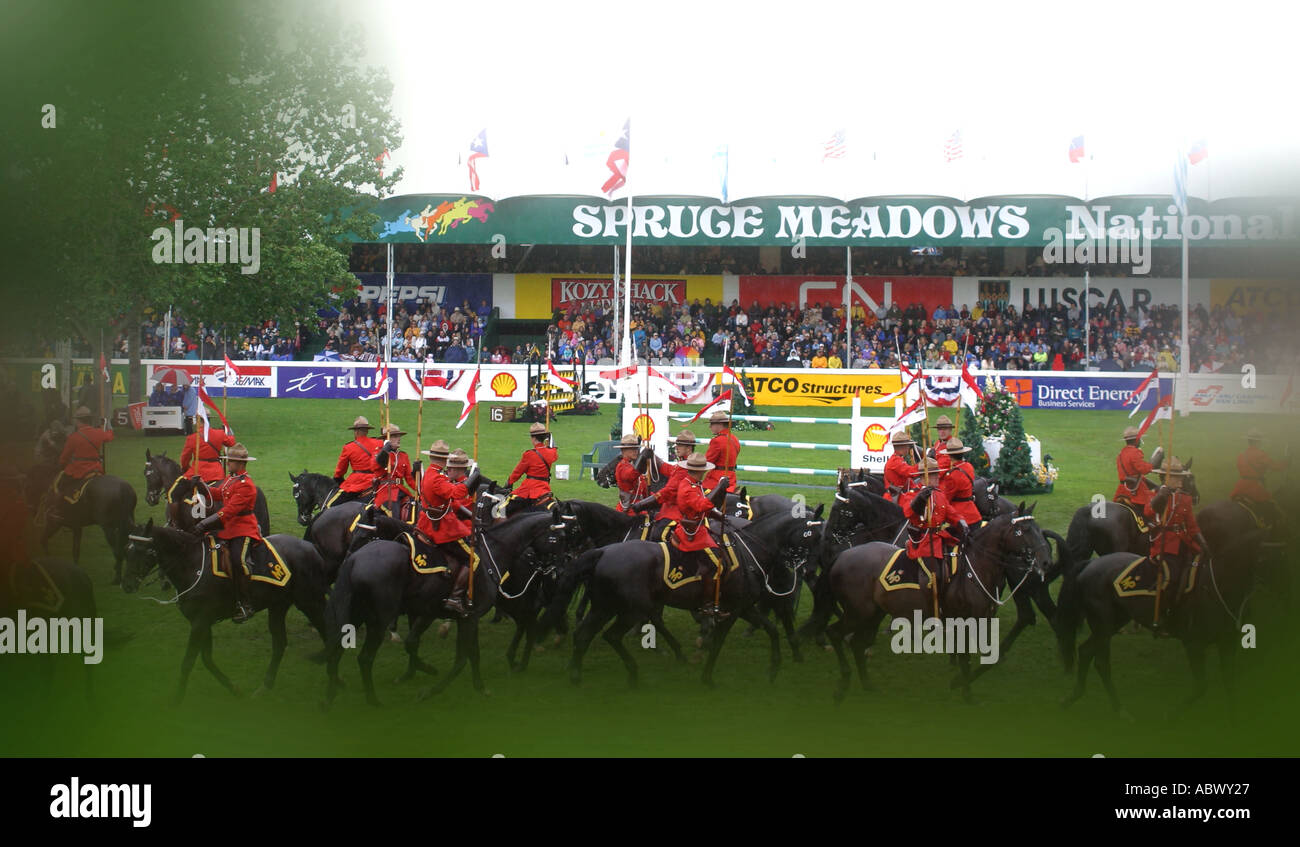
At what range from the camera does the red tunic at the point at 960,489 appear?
12.7 m

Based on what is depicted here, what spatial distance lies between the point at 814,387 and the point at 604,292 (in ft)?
53.4

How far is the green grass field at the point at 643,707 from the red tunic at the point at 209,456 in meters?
1.76

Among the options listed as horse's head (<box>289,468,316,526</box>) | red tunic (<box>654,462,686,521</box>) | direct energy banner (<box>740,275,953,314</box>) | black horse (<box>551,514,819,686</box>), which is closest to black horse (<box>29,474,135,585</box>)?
horse's head (<box>289,468,316,526</box>)

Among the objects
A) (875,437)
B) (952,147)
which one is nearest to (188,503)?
(875,437)

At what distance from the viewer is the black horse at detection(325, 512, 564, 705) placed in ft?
37.6

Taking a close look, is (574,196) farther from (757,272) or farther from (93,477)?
(93,477)

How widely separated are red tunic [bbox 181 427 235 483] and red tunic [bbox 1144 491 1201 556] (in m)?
10.9

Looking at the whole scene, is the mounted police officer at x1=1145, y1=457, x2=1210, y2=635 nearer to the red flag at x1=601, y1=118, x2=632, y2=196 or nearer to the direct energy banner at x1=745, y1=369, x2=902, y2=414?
the direct energy banner at x1=745, y1=369, x2=902, y2=414

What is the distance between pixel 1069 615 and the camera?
12141 mm

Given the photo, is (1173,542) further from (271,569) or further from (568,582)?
(271,569)

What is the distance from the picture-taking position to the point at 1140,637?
45.8ft

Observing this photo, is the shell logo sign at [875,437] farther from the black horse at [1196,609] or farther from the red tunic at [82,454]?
the red tunic at [82,454]

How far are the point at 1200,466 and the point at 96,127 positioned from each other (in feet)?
70.0

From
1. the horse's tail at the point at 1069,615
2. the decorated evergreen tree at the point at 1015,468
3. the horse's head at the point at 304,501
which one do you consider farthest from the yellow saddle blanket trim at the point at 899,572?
the decorated evergreen tree at the point at 1015,468
